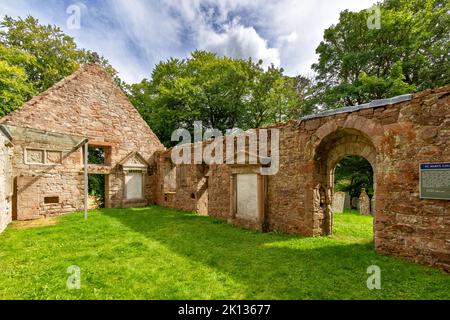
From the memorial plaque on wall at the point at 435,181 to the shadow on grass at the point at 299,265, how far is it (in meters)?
1.47

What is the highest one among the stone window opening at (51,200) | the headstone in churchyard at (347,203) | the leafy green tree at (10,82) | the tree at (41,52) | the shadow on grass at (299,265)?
the tree at (41,52)

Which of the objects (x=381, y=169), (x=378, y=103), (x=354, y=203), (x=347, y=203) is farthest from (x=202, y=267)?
(x=354, y=203)

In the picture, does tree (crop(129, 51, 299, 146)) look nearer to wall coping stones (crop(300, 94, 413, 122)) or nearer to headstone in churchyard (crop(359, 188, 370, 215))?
headstone in churchyard (crop(359, 188, 370, 215))

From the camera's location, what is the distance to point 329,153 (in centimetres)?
684

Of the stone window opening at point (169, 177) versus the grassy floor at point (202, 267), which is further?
the stone window opening at point (169, 177)

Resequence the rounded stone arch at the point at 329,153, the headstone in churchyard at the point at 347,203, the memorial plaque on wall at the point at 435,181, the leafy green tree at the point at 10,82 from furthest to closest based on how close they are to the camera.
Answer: the headstone in churchyard at the point at 347,203
the leafy green tree at the point at 10,82
the rounded stone arch at the point at 329,153
the memorial plaque on wall at the point at 435,181

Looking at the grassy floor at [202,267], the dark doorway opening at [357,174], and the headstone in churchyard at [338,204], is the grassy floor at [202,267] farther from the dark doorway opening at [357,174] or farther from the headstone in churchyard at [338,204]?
the dark doorway opening at [357,174]

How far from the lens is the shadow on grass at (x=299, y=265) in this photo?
141 inches

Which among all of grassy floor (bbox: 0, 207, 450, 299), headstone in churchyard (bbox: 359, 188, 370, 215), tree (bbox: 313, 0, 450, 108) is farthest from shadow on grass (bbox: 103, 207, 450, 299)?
tree (bbox: 313, 0, 450, 108)

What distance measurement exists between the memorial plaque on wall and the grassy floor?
1473 millimetres

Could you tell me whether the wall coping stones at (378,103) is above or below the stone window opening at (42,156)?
above

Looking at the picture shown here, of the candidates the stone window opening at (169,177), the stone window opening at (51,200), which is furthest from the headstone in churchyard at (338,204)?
the stone window opening at (51,200)

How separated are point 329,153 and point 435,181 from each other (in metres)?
2.71
